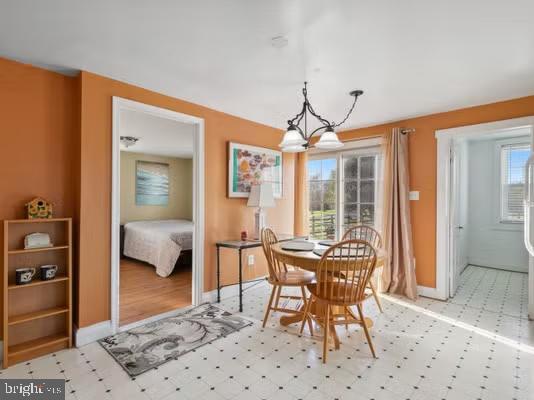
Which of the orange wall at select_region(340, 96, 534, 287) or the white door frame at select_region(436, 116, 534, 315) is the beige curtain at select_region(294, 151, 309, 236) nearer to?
the orange wall at select_region(340, 96, 534, 287)

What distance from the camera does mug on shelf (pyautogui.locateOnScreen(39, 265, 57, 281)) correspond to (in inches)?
89.8

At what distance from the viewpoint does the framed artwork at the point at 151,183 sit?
6500 millimetres

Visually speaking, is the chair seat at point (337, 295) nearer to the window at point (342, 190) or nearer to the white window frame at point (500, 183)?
the window at point (342, 190)

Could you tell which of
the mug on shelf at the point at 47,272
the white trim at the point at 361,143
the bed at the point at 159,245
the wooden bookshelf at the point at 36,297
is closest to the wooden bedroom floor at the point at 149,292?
the bed at the point at 159,245

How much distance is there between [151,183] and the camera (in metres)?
6.70

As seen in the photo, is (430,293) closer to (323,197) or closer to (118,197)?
(323,197)

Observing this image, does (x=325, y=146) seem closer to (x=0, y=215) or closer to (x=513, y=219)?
(x=0, y=215)

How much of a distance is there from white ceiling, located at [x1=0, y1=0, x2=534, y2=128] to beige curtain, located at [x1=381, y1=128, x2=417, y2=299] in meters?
0.84

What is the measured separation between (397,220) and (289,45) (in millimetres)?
2646

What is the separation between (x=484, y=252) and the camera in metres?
5.28

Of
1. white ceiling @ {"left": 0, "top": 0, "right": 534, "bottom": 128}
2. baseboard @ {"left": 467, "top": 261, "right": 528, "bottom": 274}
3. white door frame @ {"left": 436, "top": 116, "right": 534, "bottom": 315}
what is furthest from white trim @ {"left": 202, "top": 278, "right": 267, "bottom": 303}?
baseboard @ {"left": 467, "top": 261, "right": 528, "bottom": 274}

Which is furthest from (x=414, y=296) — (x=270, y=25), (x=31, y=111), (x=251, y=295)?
(x=31, y=111)

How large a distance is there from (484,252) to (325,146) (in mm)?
4578

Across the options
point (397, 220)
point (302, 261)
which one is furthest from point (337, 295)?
point (397, 220)
